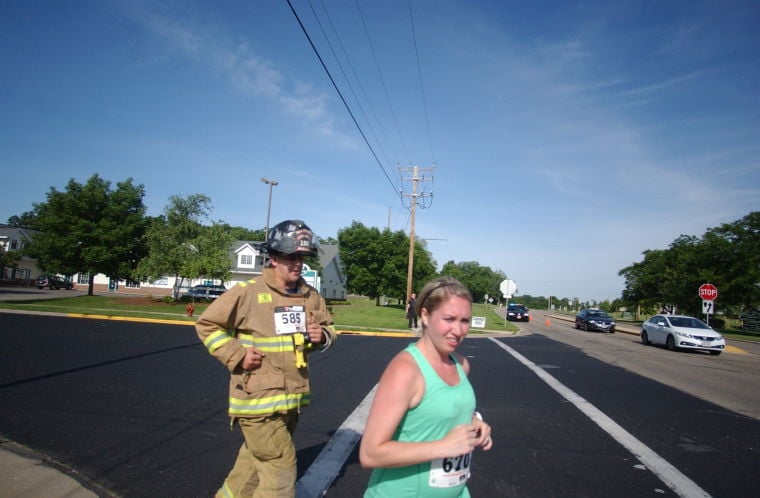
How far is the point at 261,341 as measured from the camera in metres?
2.92

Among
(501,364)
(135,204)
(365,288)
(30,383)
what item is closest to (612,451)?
(501,364)

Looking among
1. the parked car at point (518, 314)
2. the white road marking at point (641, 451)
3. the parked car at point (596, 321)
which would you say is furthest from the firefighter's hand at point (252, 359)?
the parked car at point (518, 314)

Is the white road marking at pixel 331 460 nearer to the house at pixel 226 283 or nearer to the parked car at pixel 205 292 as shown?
the parked car at pixel 205 292

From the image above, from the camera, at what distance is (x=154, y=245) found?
34.3 m

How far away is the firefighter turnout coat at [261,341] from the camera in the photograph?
9.12ft

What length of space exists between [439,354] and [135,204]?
135 ft

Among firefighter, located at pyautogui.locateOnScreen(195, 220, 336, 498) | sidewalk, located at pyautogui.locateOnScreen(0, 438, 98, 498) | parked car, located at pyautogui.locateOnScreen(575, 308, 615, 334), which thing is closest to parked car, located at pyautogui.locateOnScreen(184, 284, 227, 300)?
parked car, located at pyautogui.locateOnScreen(575, 308, 615, 334)

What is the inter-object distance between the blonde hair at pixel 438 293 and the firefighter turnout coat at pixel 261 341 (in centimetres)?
118

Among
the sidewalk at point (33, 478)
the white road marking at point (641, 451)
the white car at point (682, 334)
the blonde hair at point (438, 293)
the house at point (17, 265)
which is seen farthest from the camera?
the house at point (17, 265)

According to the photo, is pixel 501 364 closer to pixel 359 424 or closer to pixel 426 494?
pixel 359 424

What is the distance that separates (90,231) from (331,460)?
37.4 meters

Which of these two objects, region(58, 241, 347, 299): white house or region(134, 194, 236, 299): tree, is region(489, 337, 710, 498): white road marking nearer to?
region(134, 194, 236, 299): tree

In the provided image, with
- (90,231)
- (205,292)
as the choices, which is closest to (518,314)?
(205,292)

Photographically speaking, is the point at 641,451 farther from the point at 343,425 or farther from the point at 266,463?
the point at 266,463
